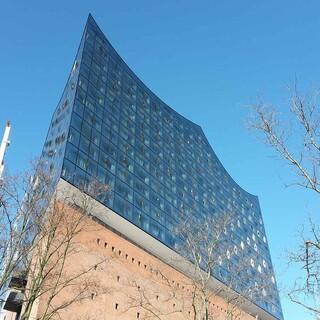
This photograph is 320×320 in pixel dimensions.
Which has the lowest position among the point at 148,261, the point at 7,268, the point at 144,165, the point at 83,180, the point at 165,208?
the point at 7,268

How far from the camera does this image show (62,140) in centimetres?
4319

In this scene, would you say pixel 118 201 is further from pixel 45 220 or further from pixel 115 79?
pixel 45 220

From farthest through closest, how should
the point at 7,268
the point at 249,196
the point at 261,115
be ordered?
1. the point at 249,196
2. the point at 7,268
3. the point at 261,115

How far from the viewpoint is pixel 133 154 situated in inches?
2041

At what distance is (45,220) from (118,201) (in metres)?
23.3

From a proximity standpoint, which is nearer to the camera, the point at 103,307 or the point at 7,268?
the point at 7,268

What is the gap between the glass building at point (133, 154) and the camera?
43562 millimetres

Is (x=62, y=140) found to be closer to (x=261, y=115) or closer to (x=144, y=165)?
(x=144, y=165)

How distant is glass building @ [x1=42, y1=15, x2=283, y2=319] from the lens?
43.6 m

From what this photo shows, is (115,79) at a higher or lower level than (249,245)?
higher

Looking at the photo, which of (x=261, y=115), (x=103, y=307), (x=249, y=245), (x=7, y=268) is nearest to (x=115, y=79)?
(x=103, y=307)

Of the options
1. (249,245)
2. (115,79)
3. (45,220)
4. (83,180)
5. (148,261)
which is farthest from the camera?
(249,245)

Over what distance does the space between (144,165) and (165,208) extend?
18.6ft

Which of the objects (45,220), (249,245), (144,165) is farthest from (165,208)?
(45,220)
